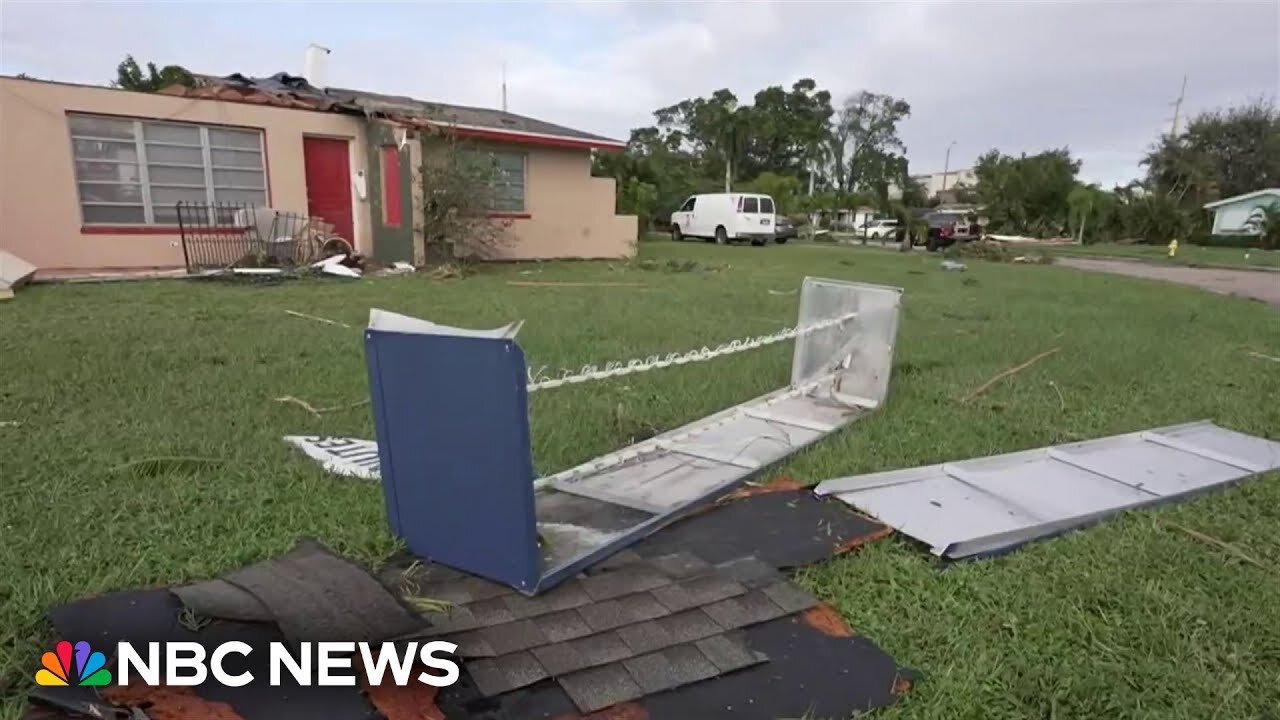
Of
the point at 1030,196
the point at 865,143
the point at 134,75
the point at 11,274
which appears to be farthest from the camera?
the point at 865,143

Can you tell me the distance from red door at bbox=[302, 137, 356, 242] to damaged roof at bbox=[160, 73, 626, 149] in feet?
1.98

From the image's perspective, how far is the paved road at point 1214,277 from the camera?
37.3ft

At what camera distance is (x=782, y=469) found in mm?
3203

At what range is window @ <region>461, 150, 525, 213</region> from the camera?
13562 mm

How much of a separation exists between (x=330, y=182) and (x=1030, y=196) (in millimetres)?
36624

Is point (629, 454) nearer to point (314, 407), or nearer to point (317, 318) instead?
point (314, 407)

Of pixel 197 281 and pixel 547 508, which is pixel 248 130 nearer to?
pixel 197 281

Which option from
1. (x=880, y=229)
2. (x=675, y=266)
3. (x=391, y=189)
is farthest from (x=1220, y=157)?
(x=391, y=189)

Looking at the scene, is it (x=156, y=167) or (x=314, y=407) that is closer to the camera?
(x=314, y=407)

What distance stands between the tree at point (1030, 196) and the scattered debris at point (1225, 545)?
3900 centimetres

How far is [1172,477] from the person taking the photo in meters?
3.12

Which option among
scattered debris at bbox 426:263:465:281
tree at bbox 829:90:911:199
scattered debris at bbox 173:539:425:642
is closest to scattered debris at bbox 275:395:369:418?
scattered debris at bbox 173:539:425:642

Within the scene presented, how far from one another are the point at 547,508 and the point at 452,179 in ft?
32.4

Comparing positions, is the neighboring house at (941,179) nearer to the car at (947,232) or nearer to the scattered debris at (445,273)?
the car at (947,232)
